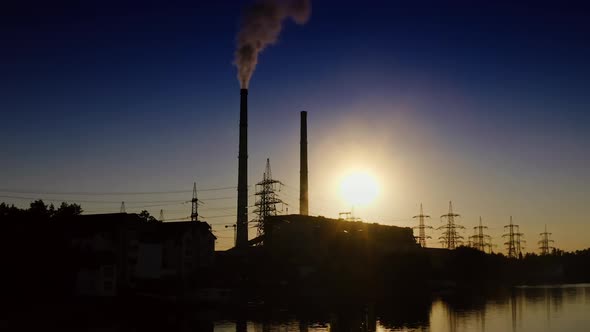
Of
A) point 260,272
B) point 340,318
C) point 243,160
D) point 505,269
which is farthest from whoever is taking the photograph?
point 505,269

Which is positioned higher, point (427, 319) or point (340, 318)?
point (340, 318)

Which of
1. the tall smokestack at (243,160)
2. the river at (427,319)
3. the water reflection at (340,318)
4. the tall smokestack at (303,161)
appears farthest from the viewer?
the tall smokestack at (303,161)

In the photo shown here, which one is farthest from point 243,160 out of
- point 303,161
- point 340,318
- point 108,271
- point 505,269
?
point 505,269

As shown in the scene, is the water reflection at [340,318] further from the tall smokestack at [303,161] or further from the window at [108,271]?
the tall smokestack at [303,161]

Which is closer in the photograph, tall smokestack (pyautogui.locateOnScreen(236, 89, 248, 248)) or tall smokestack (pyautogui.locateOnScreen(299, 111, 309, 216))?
tall smokestack (pyautogui.locateOnScreen(236, 89, 248, 248))

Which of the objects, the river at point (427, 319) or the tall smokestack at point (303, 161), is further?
the tall smokestack at point (303, 161)

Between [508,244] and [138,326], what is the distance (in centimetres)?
14999

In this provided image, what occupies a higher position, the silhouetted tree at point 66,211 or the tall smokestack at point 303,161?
the tall smokestack at point 303,161

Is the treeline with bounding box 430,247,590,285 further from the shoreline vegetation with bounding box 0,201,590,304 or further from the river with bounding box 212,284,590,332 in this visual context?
the river with bounding box 212,284,590,332

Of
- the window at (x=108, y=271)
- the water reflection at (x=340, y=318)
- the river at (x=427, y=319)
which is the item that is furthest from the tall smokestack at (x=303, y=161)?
the window at (x=108, y=271)

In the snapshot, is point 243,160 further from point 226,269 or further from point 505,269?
Answer: point 505,269

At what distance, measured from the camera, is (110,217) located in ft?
218

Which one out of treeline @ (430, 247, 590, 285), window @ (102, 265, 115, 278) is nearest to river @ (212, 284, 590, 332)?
window @ (102, 265, 115, 278)

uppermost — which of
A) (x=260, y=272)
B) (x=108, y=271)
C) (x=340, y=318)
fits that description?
(x=108, y=271)
